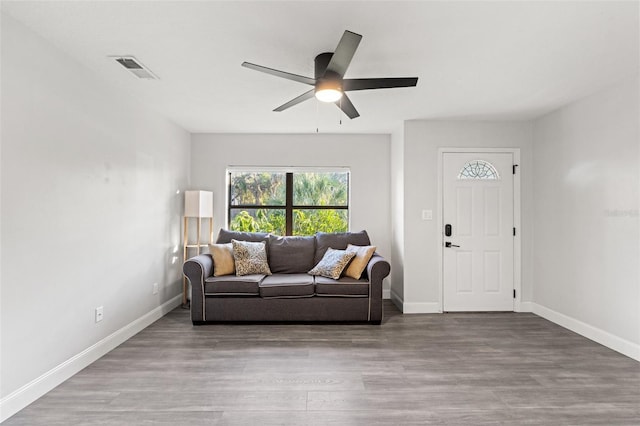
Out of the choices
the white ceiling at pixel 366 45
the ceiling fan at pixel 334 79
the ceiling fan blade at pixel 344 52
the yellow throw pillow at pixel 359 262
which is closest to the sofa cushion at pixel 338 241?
the yellow throw pillow at pixel 359 262

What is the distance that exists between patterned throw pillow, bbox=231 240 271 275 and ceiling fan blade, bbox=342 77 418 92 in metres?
2.49

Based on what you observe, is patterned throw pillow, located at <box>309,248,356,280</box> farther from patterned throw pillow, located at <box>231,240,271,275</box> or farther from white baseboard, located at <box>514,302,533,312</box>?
white baseboard, located at <box>514,302,533,312</box>

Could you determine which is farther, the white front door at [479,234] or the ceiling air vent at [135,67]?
the white front door at [479,234]

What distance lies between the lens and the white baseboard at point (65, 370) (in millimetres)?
2148

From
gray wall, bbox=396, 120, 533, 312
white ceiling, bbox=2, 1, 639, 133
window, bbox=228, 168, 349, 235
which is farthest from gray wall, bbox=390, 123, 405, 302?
white ceiling, bbox=2, 1, 639, 133

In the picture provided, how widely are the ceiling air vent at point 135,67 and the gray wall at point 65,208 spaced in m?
0.34

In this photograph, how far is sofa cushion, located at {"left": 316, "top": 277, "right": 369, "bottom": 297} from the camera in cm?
399

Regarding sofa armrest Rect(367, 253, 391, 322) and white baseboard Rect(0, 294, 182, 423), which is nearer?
white baseboard Rect(0, 294, 182, 423)

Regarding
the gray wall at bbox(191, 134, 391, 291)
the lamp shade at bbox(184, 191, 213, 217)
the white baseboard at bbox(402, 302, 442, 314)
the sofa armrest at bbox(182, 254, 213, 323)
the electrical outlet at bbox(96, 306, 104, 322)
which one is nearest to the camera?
the electrical outlet at bbox(96, 306, 104, 322)

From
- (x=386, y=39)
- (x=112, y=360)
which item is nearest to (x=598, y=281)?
(x=386, y=39)

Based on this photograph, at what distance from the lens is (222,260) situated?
4246 mm

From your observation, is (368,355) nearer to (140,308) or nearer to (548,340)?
(548,340)

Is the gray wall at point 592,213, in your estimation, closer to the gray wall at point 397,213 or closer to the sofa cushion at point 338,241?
the gray wall at point 397,213

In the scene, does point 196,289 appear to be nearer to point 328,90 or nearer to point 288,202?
point 288,202
